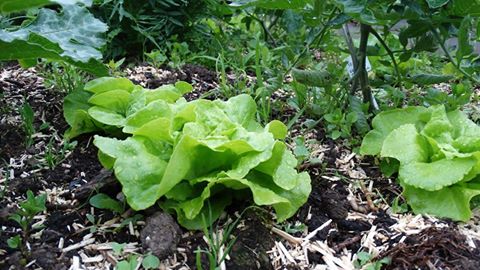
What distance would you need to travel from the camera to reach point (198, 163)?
165cm

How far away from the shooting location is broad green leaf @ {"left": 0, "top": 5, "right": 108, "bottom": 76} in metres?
1.84

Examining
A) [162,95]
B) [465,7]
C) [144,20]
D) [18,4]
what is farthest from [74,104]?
[465,7]

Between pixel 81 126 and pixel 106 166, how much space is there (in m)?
0.39

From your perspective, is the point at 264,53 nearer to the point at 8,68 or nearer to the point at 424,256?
the point at 8,68

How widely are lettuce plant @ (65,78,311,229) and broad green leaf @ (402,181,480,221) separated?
371 millimetres

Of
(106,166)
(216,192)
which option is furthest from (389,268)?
(106,166)

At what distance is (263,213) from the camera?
5.60 feet

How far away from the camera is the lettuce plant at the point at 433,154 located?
5.78 ft

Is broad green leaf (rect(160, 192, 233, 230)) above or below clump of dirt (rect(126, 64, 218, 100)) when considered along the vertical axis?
above

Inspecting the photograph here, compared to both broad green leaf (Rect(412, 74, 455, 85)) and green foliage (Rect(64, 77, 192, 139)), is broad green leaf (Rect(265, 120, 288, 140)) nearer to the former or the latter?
green foliage (Rect(64, 77, 192, 139))

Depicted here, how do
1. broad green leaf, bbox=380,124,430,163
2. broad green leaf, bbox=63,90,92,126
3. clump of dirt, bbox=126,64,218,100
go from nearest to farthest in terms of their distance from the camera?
broad green leaf, bbox=380,124,430,163 → broad green leaf, bbox=63,90,92,126 → clump of dirt, bbox=126,64,218,100

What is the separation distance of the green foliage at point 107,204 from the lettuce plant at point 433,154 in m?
0.89

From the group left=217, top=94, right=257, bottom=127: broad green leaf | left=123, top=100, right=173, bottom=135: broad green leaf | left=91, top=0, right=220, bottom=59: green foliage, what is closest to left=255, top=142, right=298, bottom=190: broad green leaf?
left=217, top=94, right=257, bottom=127: broad green leaf

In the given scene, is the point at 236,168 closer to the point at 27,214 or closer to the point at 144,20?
the point at 27,214
